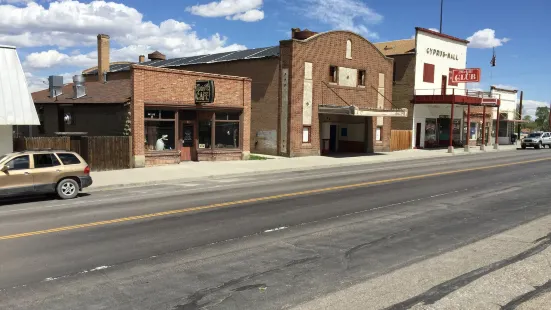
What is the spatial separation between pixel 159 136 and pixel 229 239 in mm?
16135

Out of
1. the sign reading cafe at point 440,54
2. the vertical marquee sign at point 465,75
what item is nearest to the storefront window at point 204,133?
the sign reading cafe at point 440,54

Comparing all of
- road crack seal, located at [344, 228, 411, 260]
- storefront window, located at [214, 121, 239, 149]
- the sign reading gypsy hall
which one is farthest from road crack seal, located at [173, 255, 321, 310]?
storefront window, located at [214, 121, 239, 149]

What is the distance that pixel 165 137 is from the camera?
24078mm

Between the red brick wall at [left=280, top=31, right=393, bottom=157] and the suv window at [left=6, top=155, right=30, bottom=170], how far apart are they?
18.4 m

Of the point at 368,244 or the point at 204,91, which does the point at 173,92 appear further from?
the point at 368,244

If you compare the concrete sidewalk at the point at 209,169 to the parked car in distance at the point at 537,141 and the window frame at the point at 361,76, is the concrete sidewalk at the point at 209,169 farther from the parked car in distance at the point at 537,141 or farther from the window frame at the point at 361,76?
the parked car in distance at the point at 537,141

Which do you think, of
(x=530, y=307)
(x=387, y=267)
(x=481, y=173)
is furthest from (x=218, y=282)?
(x=481, y=173)

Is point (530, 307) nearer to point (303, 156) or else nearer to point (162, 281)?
point (162, 281)

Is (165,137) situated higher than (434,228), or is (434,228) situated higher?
(165,137)

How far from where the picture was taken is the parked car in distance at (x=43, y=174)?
508 inches

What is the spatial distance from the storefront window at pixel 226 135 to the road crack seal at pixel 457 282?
20.3m

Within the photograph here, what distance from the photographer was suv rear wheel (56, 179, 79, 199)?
1381 centimetres

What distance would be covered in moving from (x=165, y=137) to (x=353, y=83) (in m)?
15.8

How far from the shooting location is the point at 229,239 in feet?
28.7
